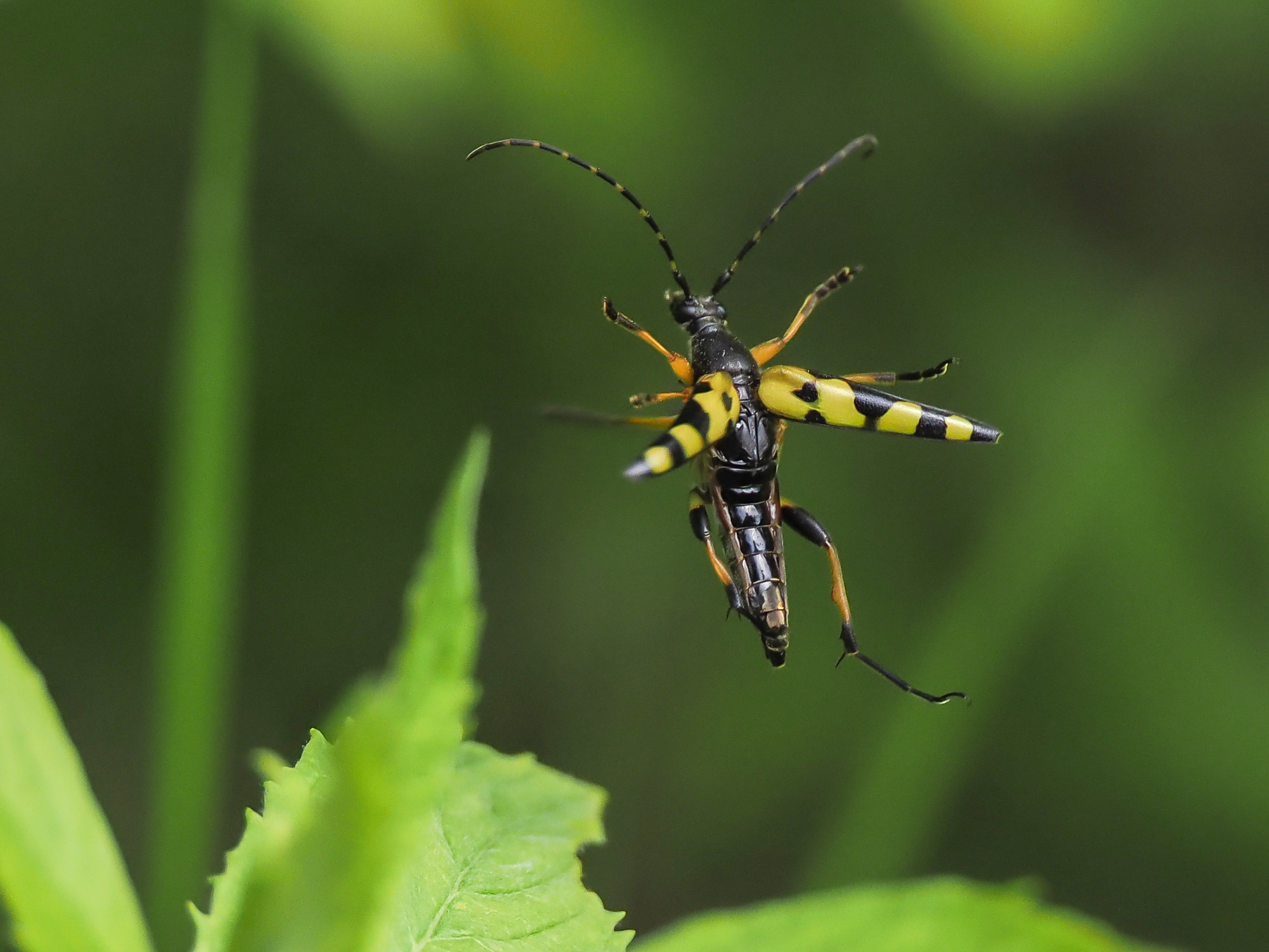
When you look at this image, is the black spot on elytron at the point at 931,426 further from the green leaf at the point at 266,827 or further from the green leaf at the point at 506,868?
the green leaf at the point at 266,827

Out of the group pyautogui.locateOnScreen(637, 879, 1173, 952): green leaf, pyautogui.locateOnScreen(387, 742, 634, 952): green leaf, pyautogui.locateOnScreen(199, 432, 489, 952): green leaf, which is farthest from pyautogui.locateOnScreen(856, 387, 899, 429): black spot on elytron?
pyautogui.locateOnScreen(199, 432, 489, 952): green leaf

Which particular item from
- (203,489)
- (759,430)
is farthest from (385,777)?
(203,489)

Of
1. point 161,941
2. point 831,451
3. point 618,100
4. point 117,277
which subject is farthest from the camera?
point 831,451

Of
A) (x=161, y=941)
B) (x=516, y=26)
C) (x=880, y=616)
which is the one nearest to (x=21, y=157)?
(x=516, y=26)

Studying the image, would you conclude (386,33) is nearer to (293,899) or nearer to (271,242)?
(271,242)

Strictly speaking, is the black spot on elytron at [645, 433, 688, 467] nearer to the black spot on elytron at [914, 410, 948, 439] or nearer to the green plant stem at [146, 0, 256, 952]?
the black spot on elytron at [914, 410, 948, 439]
